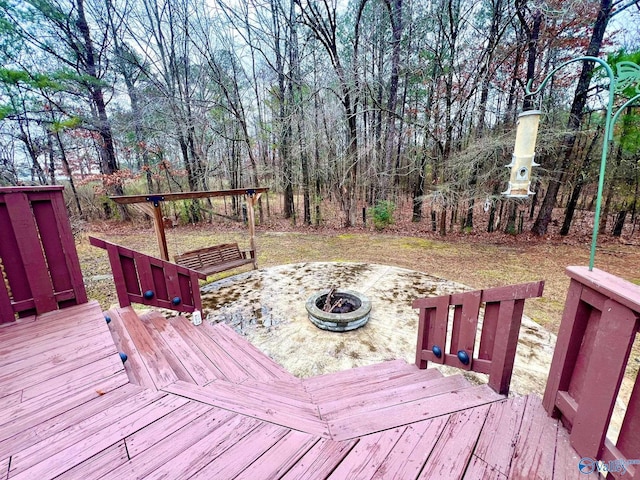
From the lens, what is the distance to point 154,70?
1004 centimetres

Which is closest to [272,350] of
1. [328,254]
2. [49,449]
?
[49,449]

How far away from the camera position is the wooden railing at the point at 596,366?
2.93 feet

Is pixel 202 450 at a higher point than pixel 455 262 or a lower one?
higher

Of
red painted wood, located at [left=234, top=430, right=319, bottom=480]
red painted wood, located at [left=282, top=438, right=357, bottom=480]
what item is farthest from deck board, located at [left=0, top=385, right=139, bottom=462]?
red painted wood, located at [left=282, top=438, right=357, bottom=480]

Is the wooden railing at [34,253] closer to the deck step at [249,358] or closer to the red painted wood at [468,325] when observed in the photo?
the deck step at [249,358]

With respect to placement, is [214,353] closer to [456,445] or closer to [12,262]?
[12,262]

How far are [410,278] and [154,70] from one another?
12.0 metres

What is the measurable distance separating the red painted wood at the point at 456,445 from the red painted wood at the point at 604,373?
36cm

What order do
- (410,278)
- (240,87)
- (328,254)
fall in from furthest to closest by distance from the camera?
(240,87) < (328,254) < (410,278)

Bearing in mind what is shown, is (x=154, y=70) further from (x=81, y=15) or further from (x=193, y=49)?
(x=81, y=15)

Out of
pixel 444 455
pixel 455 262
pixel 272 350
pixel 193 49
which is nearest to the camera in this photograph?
pixel 444 455

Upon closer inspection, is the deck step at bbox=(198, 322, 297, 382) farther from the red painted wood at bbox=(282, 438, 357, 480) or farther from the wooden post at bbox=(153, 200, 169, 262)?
the wooden post at bbox=(153, 200, 169, 262)

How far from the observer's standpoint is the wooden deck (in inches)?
39.5

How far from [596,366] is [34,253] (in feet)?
11.4
